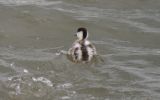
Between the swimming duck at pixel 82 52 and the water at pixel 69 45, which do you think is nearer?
the water at pixel 69 45

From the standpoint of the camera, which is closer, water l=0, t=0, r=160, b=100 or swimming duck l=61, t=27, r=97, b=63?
water l=0, t=0, r=160, b=100

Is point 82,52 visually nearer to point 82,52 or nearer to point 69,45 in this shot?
point 82,52

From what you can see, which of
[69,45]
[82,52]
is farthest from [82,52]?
[69,45]

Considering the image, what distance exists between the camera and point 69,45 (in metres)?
12.2

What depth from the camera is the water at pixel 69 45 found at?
960 cm

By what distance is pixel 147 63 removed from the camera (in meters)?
11.3

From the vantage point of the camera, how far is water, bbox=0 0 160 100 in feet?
31.5

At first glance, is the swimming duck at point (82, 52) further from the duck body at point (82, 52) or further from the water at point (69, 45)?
the water at point (69, 45)

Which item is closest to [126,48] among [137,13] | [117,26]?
[117,26]

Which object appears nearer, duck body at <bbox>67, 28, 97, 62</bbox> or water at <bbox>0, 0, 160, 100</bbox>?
water at <bbox>0, 0, 160, 100</bbox>

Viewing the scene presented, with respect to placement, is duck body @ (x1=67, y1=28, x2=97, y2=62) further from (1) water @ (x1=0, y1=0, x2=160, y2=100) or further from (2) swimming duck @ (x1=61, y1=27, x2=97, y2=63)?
(1) water @ (x1=0, y1=0, x2=160, y2=100)

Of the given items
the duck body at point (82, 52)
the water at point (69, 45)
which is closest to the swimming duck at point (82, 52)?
the duck body at point (82, 52)

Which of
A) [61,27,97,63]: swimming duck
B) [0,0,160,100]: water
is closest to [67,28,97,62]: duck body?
[61,27,97,63]: swimming duck

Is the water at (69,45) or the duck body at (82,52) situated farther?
the duck body at (82,52)
